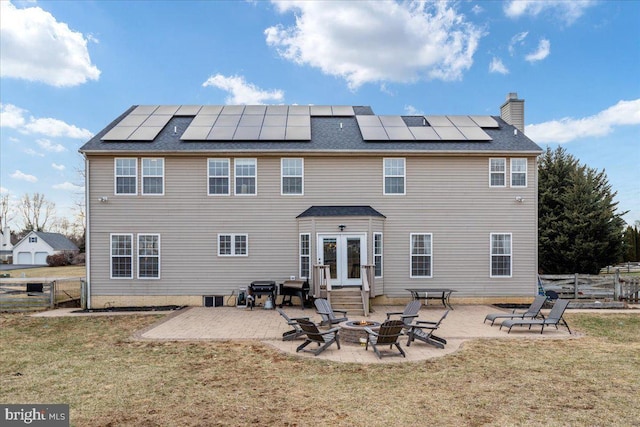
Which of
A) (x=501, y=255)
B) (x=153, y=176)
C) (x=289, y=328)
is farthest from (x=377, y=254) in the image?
(x=153, y=176)

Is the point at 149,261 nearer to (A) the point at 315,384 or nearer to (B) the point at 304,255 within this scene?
(B) the point at 304,255

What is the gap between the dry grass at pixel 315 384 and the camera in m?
5.36

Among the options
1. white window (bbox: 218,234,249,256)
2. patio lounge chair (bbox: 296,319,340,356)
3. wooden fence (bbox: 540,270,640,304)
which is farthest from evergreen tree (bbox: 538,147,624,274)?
patio lounge chair (bbox: 296,319,340,356)

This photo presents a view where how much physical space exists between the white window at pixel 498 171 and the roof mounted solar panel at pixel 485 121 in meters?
2.49

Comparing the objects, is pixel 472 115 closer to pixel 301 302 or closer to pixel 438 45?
pixel 438 45

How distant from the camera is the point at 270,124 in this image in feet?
56.3

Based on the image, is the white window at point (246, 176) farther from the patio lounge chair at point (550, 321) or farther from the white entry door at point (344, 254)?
the patio lounge chair at point (550, 321)

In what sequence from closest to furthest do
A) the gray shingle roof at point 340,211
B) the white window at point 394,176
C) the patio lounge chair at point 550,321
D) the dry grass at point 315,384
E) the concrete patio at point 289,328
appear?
the dry grass at point 315,384 < the concrete patio at point 289,328 < the patio lounge chair at point 550,321 < the gray shingle roof at point 340,211 < the white window at point 394,176

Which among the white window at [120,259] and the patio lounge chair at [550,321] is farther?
the white window at [120,259]

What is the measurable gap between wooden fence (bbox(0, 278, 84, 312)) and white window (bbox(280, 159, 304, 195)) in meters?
8.76

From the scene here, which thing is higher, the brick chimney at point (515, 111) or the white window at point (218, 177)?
the brick chimney at point (515, 111)

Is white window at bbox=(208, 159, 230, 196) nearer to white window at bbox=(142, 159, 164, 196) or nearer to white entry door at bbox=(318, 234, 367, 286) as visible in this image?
white window at bbox=(142, 159, 164, 196)

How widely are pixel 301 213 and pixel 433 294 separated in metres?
6.09

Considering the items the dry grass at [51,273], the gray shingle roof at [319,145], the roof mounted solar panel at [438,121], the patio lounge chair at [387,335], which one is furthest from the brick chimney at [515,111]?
the dry grass at [51,273]
